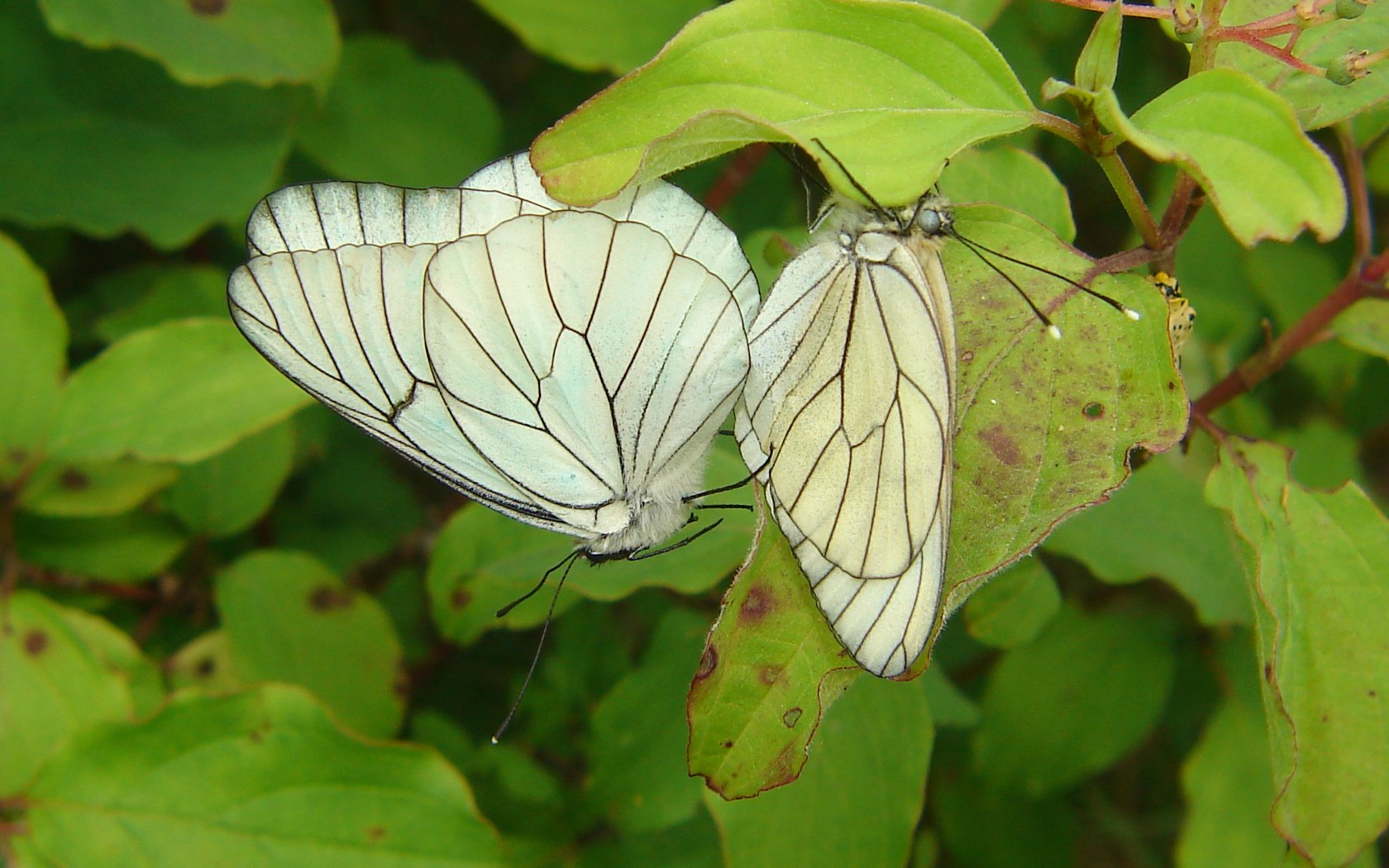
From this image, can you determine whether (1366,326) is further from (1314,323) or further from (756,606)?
(756,606)

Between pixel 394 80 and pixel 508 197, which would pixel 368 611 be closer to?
pixel 508 197

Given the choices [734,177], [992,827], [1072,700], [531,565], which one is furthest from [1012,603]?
[734,177]

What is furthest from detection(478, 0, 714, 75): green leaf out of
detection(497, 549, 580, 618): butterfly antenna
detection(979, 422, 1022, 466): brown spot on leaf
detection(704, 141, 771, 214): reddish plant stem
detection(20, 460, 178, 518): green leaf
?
detection(979, 422, 1022, 466): brown spot on leaf

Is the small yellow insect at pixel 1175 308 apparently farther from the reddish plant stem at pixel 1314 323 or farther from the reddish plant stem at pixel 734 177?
the reddish plant stem at pixel 734 177

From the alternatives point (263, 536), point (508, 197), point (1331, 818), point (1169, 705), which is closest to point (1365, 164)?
point (1169, 705)

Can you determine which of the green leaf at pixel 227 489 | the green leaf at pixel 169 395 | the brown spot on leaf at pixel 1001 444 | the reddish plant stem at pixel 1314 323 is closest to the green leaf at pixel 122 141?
the green leaf at pixel 169 395

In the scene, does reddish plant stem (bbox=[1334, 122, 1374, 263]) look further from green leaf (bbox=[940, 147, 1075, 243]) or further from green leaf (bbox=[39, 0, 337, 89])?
green leaf (bbox=[39, 0, 337, 89])
